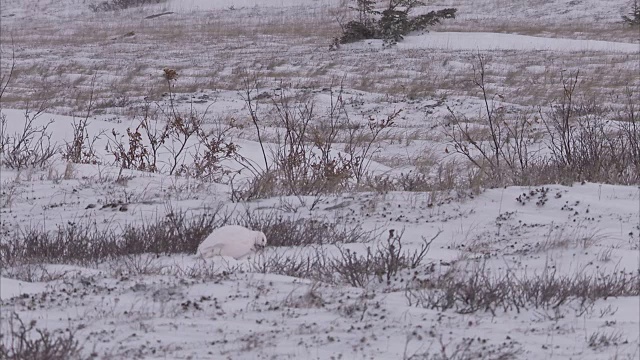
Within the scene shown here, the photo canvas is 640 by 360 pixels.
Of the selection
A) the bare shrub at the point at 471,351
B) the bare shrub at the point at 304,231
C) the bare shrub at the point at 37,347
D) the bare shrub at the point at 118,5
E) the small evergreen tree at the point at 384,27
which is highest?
the bare shrub at the point at 118,5

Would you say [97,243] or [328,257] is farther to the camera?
[97,243]

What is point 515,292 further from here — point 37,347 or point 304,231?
point 37,347

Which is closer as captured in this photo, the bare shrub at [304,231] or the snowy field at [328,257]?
the snowy field at [328,257]

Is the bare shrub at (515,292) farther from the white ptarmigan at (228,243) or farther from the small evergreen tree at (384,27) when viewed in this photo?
the small evergreen tree at (384,27)

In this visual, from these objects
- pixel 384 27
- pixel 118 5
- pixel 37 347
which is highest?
pixel 118 5

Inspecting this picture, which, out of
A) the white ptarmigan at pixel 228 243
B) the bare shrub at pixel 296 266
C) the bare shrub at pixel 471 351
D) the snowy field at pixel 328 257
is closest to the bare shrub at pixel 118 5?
the snowy field at pixel 328 257

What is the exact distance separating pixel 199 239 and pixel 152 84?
12.7 m

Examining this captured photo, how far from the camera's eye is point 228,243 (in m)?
4.23

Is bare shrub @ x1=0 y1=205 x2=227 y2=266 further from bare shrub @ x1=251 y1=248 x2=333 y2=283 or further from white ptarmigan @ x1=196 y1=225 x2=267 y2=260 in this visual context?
bare shrub @ x1=251 y1=248 x2=333 y2=283

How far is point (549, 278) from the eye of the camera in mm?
3801

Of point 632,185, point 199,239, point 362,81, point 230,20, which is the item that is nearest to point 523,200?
point 632,185

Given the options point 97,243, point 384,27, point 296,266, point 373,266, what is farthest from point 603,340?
point 384,27

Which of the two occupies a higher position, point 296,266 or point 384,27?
point 384,27

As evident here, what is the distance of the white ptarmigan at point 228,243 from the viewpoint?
4.22 metres
